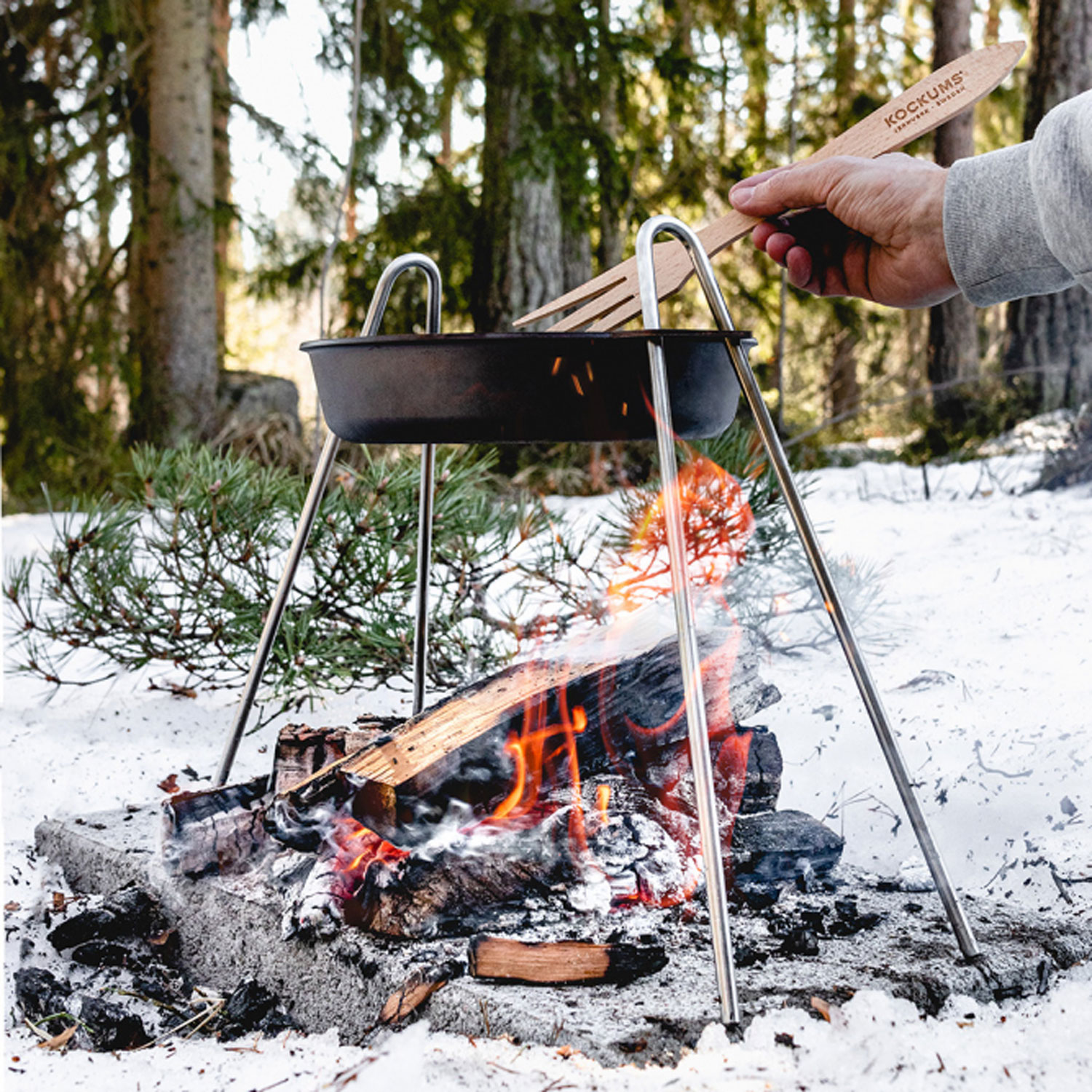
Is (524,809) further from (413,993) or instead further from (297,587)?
(297,587)

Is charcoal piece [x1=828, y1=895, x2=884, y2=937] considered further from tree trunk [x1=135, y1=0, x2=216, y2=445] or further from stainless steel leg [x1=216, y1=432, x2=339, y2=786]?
tree trunk [x1=135, y1=0, x2=216, y2=445]

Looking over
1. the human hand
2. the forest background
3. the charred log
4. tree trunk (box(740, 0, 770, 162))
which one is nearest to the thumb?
the human hand

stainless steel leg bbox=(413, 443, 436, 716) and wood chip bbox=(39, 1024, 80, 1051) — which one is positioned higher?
stainless steel leg bbox=(413, 443, 436, 716)

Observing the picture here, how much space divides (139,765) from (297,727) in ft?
1.71

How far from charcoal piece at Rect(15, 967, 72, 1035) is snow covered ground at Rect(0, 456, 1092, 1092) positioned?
3 cm

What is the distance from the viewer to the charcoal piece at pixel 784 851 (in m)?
1.38

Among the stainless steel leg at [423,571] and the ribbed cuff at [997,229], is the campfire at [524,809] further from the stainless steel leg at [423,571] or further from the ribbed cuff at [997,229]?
the ribbed cuff at [997,229]

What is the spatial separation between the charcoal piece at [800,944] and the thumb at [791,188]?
868 millimetres

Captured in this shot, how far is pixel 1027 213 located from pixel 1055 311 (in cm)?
381

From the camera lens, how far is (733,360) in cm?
118

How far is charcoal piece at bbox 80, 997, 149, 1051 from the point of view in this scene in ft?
3.93

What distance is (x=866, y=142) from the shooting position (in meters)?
→ 1.19

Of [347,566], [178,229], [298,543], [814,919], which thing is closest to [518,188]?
[178,229]

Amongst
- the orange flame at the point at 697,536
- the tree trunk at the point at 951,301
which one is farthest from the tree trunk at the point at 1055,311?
the orange flame at the point at 697,536
